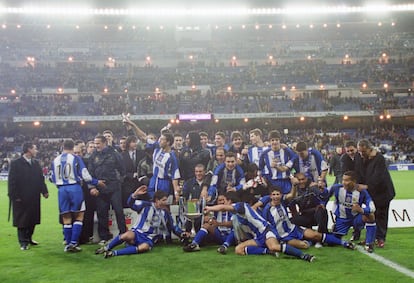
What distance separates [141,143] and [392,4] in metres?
49.7

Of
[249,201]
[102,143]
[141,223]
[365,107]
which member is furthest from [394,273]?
[365,107]

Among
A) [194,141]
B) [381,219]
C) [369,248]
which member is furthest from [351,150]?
A: [194,141]

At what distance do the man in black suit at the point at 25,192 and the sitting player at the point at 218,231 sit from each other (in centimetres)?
299

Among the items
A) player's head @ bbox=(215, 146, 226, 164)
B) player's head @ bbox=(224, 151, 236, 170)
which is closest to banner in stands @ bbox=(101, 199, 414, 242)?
player's head @ bbox=(215, 146, 226, 164)

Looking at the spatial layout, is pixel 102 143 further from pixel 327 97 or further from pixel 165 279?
pixel 327 97

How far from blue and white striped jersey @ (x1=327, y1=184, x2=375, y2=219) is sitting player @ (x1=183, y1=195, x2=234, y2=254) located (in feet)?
6.39

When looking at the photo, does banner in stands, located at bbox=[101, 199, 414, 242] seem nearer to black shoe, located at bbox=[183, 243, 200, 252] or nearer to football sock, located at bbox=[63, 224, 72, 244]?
football sock, located at bbox=[63, 224, 72, 244]

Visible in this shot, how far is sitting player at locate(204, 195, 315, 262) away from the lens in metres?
6.87

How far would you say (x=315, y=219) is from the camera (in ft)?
25.9

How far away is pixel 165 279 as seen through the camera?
5.77m

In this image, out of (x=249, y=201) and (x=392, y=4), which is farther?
(x=392, y=4)

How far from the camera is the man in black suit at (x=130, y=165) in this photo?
8.75m

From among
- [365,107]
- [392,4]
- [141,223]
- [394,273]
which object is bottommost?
[394,273]

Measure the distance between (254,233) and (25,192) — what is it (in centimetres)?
428
